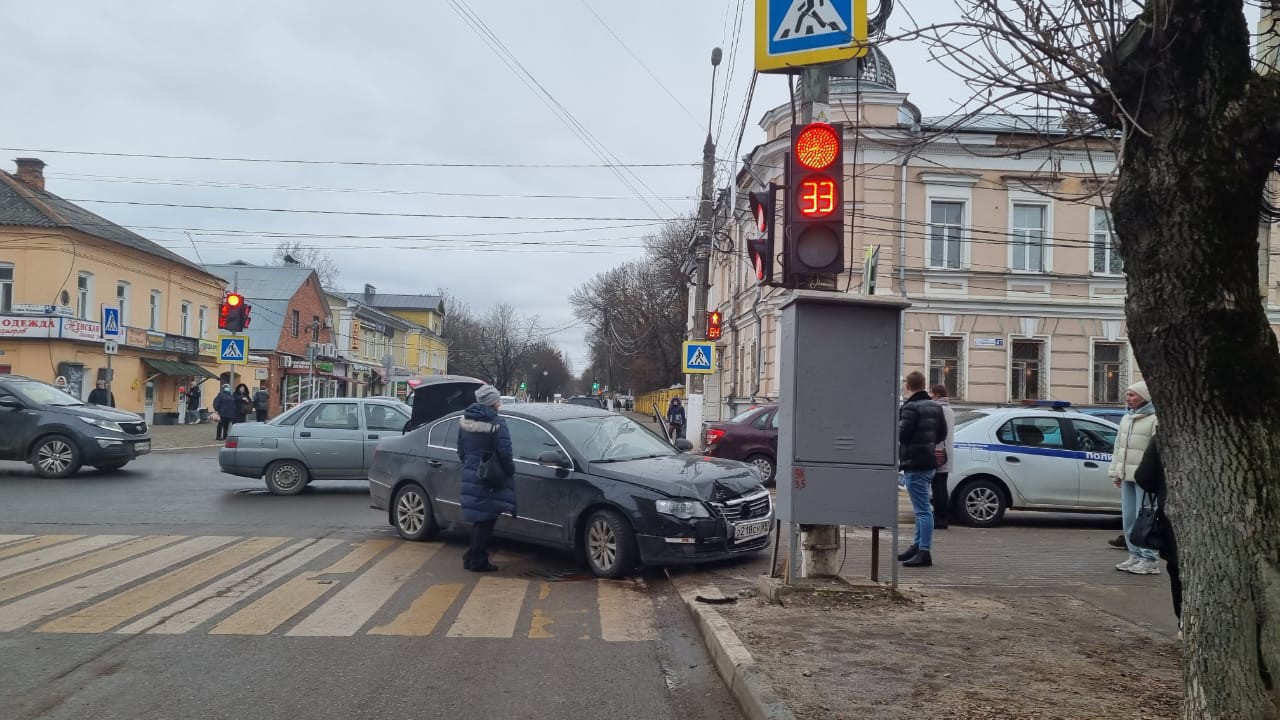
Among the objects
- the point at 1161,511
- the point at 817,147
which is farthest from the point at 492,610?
the point at 1161,511

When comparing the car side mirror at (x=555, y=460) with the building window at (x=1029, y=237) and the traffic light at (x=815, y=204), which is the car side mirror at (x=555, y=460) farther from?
the building window at (x=1029, y=237)

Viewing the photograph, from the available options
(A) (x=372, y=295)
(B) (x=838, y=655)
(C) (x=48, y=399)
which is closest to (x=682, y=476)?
(B) (x=838, y=655)

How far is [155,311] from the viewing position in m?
38.4

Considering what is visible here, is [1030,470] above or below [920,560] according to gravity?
above

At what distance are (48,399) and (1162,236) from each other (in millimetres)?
18052

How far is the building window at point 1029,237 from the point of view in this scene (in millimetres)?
27000

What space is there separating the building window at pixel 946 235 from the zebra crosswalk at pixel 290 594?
20.8 metres

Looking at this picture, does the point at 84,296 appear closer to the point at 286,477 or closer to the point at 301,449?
the point at 286,477

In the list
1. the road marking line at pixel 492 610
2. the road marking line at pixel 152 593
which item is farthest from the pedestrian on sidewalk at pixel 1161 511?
the road marking line at pixel 152 593

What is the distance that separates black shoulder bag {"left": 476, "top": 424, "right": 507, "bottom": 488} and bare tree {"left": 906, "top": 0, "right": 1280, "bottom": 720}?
5.92 meters

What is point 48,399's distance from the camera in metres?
16.6

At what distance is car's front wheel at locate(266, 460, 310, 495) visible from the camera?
14.6m

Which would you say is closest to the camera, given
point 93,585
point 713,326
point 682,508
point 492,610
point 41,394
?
point 492,610

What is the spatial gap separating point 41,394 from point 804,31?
15525mm
